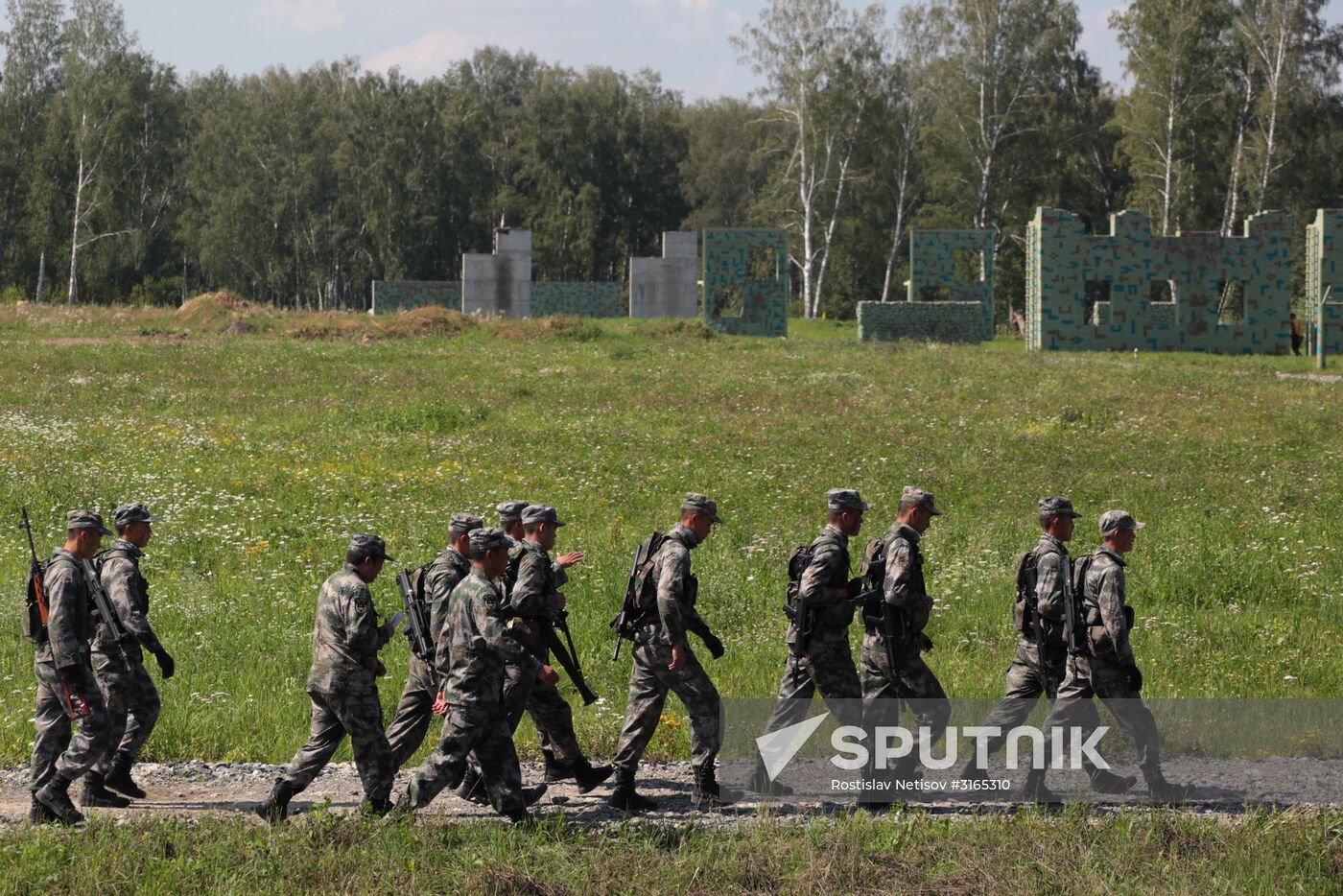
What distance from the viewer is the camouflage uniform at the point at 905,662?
9766 mm

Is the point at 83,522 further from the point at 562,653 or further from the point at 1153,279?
the point at 1153,279

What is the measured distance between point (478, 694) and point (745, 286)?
39.4 meters

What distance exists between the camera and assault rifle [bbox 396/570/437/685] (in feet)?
32.8

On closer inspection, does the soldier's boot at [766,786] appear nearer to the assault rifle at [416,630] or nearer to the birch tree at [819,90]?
the assault rifle at [416,630]

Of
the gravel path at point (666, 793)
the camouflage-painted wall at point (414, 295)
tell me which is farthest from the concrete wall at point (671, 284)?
the gravel path at point (666, 793)

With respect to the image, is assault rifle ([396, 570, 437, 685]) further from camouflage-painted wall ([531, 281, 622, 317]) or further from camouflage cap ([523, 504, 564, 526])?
camouflage-painted wall ([531, 281, 622, 317])

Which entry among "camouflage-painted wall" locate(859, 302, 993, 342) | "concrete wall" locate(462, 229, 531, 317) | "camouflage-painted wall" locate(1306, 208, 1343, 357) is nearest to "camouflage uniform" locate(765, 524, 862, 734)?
"camouflage-painted wall" locate(859, 302, 993, 342)

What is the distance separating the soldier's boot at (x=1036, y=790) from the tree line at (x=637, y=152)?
2114 inches

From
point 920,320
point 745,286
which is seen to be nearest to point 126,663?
point 920,320

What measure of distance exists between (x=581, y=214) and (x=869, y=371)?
150 ft

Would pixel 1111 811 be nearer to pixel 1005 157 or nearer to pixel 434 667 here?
pixel 434 667

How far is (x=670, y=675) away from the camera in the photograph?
993cm

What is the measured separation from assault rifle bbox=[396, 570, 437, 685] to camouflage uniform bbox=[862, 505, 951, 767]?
2897 millimetres

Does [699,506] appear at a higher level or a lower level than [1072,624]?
higher
